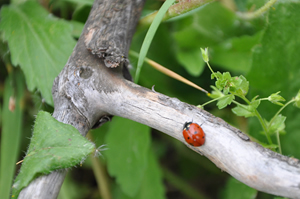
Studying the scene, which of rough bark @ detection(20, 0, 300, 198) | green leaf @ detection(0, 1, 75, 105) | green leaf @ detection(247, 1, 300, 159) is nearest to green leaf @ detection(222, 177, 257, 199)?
green leaf @ detection(247, 1, 300, 159)

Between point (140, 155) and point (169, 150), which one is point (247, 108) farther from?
point (169, 150)

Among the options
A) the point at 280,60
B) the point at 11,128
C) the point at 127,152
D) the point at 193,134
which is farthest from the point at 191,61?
the point at 11,128

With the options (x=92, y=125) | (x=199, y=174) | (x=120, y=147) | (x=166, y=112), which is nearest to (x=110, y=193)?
(x=120, y=147)

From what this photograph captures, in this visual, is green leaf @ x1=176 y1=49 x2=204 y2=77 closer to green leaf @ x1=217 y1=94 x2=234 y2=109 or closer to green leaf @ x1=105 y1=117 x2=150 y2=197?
green leaf @ x1=105 y1=117 x2=150 y2=197

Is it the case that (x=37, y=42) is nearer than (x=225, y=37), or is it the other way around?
(x=37, y=42)

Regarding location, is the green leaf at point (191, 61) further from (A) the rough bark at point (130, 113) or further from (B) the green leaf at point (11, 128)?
(B) the green leaf at point (11, 128)

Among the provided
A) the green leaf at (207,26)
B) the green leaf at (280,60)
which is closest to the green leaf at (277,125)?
the green leaf at (280,60)
